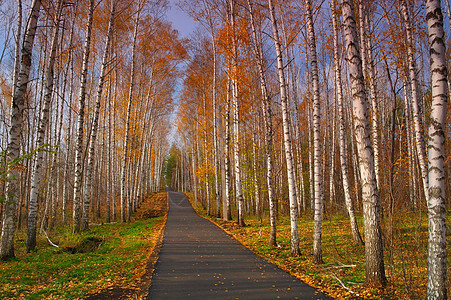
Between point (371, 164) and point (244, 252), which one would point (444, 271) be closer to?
point (371, 164)

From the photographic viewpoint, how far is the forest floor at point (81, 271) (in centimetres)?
471

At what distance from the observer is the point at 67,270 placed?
6262mm

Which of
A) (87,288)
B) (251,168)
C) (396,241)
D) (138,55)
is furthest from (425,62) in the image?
(87,288)

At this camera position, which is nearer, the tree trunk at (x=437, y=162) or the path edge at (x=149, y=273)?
the tree trunk at (x=437, y=162)

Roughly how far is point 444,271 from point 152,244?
26.3ft

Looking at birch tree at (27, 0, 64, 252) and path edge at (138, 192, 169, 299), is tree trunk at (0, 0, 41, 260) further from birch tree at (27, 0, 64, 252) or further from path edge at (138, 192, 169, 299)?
path edge at (138, 192, 169, 299)

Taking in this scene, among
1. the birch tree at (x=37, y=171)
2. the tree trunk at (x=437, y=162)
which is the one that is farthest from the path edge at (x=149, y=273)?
the tree trunk at (x=437, y=162)

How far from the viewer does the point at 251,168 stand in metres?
14.5

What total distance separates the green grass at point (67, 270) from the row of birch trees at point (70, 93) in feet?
2.98

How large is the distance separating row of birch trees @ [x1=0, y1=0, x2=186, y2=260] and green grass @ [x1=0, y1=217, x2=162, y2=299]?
0.91m

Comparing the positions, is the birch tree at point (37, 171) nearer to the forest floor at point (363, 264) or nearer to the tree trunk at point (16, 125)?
the tree trunk at point (16, 125)

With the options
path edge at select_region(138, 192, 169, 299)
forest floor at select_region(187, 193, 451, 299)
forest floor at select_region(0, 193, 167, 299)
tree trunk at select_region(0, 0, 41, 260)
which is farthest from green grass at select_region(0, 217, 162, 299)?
forest floor at select_region(187, 193, 451, 299)

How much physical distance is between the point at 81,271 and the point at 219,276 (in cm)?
322

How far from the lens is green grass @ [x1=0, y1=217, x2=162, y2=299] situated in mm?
4773
